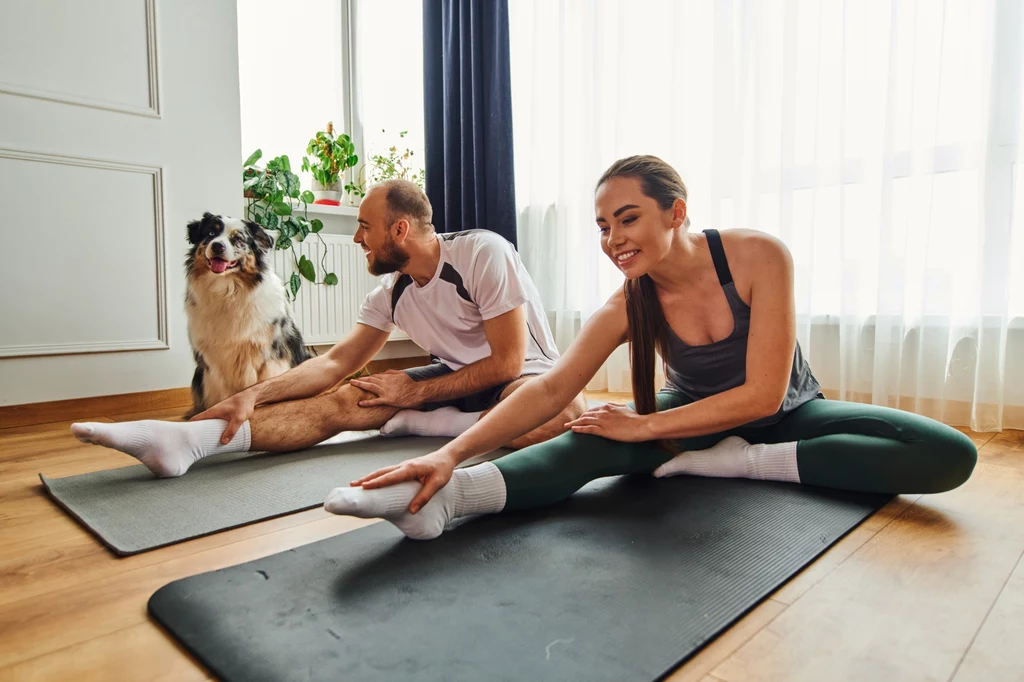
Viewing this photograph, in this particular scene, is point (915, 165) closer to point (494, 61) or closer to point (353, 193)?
point (494, 61)

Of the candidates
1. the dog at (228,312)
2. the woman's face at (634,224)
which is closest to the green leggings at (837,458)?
the woman's face at (634,224)

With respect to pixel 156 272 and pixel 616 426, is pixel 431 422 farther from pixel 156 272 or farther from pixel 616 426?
pixel 156 272

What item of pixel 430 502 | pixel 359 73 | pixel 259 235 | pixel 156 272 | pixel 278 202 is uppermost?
pixel 359 73

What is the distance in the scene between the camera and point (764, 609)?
0.86 metres

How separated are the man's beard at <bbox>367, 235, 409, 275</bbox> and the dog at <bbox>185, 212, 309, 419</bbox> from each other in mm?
563

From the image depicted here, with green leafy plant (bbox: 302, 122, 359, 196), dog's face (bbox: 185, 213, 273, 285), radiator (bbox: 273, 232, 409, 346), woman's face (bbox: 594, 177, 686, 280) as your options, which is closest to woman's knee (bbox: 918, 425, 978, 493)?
woman's face (bbox: 594, 177, 686, 280)

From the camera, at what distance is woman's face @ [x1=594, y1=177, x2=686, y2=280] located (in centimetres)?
124

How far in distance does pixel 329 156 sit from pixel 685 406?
288 cm

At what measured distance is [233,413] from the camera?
1.63 m

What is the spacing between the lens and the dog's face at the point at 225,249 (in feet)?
7.09

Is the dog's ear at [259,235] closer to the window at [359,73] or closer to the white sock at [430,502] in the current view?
the white sock at [430,502]

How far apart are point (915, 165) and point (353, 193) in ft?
9.32

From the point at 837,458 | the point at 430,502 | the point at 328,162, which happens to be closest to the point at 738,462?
the point at 837,458

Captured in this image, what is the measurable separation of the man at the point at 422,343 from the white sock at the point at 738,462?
418 mm
